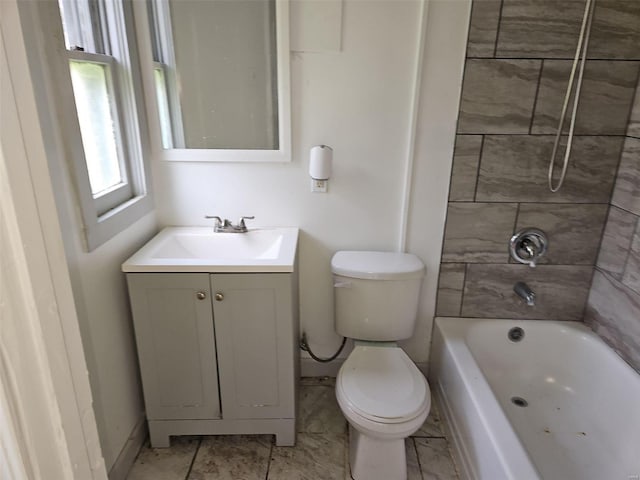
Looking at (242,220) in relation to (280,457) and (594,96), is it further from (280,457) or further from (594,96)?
(594,96)

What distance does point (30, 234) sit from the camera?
556 mm

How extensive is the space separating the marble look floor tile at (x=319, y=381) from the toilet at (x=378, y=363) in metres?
0.40

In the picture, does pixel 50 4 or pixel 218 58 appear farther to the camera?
pixel 218 58

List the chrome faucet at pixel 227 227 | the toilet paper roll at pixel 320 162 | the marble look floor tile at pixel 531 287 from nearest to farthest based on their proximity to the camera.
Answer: the toilet paper roll at pixel 320 162, the chrome faucet at pixel 227 227, the marble look floor tile at pixel 531 287

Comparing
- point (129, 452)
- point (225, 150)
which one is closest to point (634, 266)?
point (225, 150)

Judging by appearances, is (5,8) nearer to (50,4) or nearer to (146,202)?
(50,4)

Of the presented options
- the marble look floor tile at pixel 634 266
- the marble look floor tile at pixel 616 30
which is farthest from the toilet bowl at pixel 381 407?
the marble look floor tile at pixel 616 30

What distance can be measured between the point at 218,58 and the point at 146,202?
70 centimetres

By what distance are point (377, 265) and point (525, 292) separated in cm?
72

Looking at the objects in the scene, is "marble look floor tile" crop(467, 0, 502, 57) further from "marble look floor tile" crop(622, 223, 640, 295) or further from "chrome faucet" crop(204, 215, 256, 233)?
"chrome faucet" crop(204, 215, 256, 233)

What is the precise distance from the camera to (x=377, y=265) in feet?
6.23

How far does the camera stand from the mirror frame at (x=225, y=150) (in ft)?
5.70

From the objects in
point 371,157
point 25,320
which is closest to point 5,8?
point 25,320

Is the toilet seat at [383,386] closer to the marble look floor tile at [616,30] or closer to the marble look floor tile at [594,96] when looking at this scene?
the marble look floor tile at [594,96]
